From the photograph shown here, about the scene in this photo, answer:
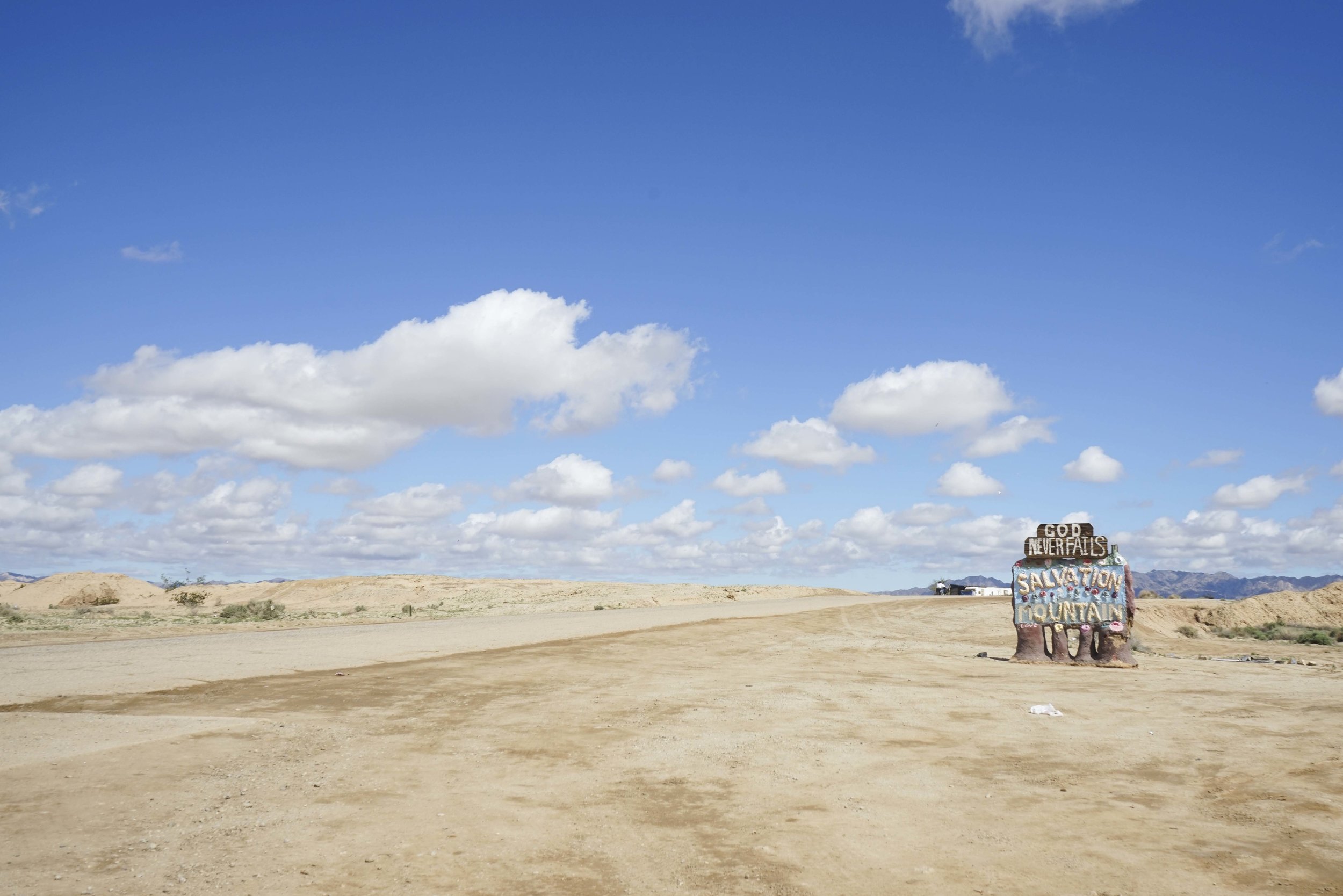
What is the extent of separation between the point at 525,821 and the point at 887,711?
7.29m

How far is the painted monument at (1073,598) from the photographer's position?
20.5 m

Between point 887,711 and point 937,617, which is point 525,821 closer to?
point 887,711

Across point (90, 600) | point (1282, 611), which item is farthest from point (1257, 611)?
point (90, 600)

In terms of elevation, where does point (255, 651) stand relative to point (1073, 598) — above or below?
below

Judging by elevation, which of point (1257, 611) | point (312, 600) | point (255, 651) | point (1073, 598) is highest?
point (1073, 598)

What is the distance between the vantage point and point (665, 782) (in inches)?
355

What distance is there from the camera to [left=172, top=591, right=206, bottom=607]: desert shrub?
193 feet

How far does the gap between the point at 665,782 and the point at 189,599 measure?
6332 cm

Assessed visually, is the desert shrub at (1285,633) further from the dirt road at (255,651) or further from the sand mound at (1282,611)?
the dirt road at (255,651)

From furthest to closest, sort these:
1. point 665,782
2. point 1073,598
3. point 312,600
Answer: point 312,600 → point 1073,598 → point 665,782

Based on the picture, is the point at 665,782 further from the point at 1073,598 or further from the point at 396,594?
the point at 396,594

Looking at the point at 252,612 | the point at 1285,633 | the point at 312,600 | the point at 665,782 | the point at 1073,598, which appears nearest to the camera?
the point at 665,782

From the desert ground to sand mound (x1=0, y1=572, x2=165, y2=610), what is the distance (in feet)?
176

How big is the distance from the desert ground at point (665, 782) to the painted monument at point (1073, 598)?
2157 millimetres
